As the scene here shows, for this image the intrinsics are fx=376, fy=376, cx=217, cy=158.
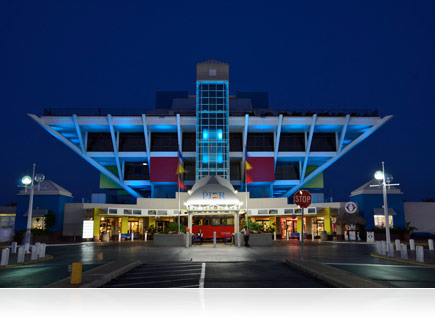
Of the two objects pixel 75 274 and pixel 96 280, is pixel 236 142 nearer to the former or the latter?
pixel 96 280

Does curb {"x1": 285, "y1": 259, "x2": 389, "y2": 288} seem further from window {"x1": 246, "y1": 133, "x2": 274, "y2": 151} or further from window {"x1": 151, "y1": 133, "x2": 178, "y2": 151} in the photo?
window {"x1": 151, "y1": 133, "x2": 178, "y2": 151}

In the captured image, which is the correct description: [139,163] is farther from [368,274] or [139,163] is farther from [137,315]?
[137,315]

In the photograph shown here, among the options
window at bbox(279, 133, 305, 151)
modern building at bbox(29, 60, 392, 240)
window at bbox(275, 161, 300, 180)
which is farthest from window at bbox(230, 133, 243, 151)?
window at bbox(275, 161, 300, 180)

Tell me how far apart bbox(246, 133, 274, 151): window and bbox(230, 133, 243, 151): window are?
134cm

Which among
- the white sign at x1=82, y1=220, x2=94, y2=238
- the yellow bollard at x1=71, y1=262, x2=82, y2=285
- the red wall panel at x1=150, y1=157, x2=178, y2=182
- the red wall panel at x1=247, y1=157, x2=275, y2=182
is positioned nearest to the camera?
the yellow bollard at x1=71, y1=262, x2=82, y2=285

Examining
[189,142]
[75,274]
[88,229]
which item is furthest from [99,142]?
[75,274]

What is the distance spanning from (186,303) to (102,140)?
54467 millimetres

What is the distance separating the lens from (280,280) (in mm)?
11797

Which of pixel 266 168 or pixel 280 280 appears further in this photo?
pixel 266 168

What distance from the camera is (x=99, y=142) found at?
195ft

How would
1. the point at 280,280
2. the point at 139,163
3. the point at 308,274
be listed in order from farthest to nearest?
the point at 139,163, the point at 308,274, the point at 280,280

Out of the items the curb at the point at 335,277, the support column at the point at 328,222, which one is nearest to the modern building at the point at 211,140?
the support column at the point at 328,222

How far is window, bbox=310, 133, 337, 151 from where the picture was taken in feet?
196

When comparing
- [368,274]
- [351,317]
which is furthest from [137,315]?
[368,274]
